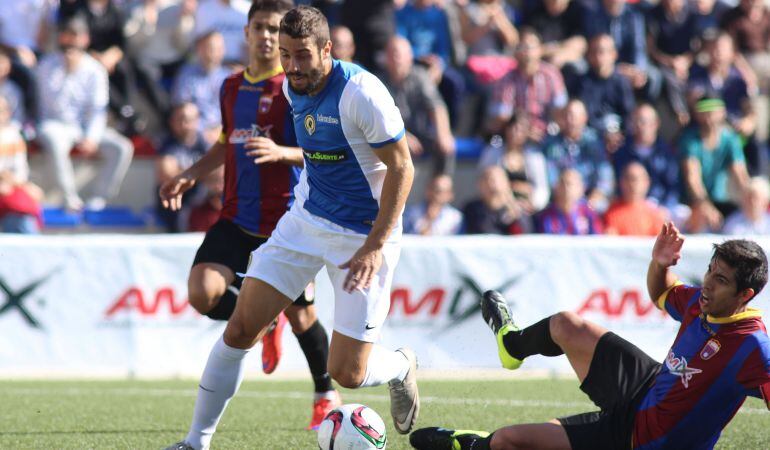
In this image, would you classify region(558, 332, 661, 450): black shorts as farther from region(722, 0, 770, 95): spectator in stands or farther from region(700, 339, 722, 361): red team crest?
region(722, 0, 770, 95): spectator in stands

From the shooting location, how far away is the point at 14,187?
11.1 meters

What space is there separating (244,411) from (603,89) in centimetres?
721

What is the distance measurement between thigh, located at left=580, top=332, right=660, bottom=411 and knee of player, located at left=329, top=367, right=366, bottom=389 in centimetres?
112

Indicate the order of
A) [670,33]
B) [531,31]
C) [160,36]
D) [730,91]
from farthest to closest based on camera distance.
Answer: [670,33] → [531,31] → [730,91] → [160,36]

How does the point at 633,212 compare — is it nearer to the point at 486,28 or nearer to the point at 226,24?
the point at 486,28

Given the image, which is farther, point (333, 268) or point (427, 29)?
point (427, 29)

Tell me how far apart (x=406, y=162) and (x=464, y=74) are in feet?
27.8

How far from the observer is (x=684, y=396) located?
190 inches

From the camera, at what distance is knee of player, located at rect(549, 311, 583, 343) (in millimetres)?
5316

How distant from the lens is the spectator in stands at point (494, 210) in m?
11.2

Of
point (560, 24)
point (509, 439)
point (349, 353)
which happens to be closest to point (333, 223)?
point (349, 353)

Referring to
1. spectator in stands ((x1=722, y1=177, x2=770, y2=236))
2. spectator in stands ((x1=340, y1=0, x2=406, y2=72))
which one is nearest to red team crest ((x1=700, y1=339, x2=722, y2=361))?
spectator in stands ((x1=722, y1=177, x2=770, y2=236))

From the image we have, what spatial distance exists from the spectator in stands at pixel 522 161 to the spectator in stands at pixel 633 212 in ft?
2.77

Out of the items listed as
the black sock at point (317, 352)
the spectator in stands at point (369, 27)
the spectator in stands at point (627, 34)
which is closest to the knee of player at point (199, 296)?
the black sock at point (317, 352)
